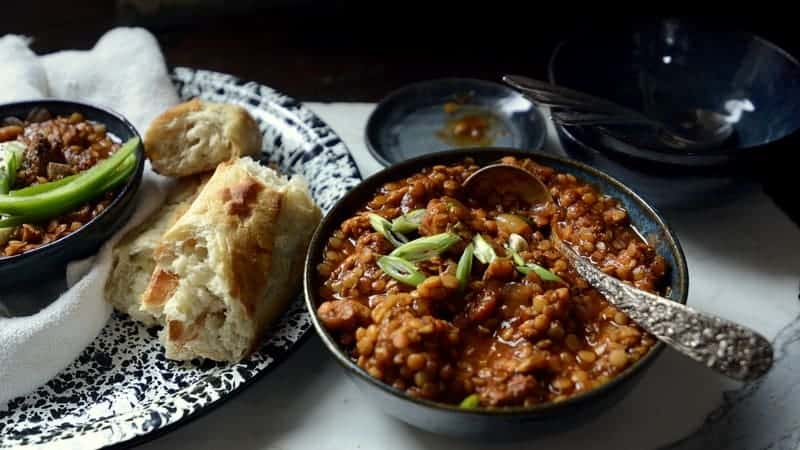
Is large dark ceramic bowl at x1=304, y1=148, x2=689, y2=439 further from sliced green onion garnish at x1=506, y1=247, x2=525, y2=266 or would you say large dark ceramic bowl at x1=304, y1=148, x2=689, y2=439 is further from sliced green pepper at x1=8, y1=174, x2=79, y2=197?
sliced green pepper at x1=8, y1=174, x2=79, y2=197

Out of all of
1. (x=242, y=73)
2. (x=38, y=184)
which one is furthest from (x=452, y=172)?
(x=242, y=73)

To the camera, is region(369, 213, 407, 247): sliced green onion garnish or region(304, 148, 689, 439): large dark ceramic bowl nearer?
region(304, 148, 689, 439): large dark ceramic bowl

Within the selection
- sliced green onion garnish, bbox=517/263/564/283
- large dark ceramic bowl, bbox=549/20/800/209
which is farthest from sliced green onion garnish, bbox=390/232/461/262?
large dark ceramic bowl, bbox=549/20/800/209

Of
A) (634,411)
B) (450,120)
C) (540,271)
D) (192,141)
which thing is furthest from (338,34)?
(634,411)

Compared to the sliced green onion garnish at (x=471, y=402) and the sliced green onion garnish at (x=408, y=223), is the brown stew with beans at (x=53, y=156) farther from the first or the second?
the sliced green onion garnish at (x=471, y=402)

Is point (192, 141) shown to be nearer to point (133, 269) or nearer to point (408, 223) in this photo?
point (133, 269)

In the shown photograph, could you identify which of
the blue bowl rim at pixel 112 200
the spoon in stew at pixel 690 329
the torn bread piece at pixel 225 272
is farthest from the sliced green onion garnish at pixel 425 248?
the blue bowl rim at pixel 112 200
